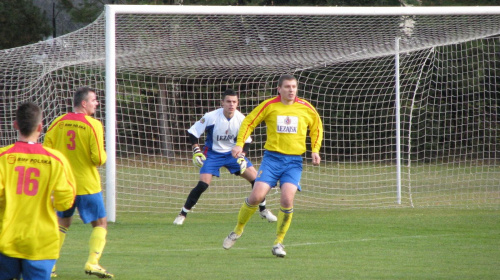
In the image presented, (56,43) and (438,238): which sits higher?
(56,43)

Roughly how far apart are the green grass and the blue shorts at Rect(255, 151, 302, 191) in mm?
794

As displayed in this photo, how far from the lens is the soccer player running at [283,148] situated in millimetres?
7160

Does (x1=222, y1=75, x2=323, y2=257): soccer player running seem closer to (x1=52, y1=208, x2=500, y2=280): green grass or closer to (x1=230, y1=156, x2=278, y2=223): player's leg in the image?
(x1=52, y1=208, x2=500, y2=280): green grass

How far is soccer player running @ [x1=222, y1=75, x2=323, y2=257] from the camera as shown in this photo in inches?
282

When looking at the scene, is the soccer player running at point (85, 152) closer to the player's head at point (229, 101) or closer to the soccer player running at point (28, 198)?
the soccer player running at point (28, 198)

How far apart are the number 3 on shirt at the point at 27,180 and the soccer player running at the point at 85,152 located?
6.29 feet

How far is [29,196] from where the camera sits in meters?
3.96

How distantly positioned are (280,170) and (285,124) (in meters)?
0.49

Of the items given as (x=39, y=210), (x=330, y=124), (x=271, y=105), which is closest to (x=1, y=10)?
(x=330, y=124)

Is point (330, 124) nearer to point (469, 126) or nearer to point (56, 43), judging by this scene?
point (469, 126)

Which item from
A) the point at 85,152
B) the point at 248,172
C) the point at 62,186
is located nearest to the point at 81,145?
the point at 85,152

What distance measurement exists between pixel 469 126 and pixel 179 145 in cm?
678

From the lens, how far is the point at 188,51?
11.1 metres

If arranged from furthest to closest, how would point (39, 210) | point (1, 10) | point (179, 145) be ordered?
point (1, 10), point (179, 145), point (39, 210)
